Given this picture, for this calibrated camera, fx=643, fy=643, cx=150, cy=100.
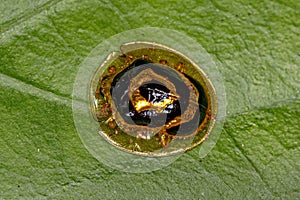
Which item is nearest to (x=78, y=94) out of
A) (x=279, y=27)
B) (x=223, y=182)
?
(x=223, y=182)

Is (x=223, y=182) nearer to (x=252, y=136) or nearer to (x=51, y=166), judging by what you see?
(x=252, y=136)

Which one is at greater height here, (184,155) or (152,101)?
(152,101)

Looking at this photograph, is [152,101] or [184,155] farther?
[184,155]

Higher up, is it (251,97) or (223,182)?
(251,97)

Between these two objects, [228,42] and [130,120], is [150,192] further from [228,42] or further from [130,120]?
[228,42]

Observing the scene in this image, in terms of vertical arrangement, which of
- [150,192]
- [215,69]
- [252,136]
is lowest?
[150,192]

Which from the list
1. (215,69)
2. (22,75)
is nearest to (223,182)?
(215,69)
